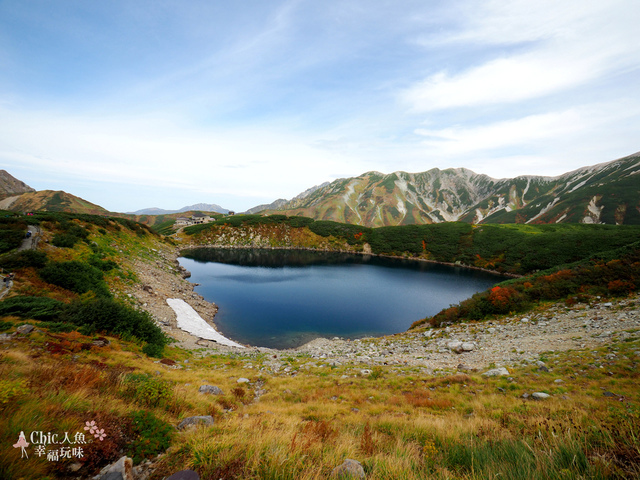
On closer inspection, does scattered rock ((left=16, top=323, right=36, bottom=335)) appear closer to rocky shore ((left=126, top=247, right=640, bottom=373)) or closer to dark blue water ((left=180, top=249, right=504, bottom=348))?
rocky shore ((left=126, top=247, right=640, bottom=373))

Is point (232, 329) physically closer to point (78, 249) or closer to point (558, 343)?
point (78, 249)

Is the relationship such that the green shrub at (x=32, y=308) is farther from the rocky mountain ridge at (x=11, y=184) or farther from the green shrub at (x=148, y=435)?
the rocky mountain ridge at (x=11, y=184)

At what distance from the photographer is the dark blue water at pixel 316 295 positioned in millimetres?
31047

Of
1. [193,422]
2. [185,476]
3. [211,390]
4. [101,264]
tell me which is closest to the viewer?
[185,476]

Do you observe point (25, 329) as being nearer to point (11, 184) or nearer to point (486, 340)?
point (486, 340)

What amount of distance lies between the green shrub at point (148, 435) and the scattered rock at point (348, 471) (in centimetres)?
327

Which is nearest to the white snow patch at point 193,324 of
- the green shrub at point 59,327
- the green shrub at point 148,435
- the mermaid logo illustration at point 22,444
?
the green shrub at point 59,327

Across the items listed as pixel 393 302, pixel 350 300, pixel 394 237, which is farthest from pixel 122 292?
pixel 394 237

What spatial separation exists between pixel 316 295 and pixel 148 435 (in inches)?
1651

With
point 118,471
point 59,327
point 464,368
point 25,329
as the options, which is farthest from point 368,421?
point 59,327

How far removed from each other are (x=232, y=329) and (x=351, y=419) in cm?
2583

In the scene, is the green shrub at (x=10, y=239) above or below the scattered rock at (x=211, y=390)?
above

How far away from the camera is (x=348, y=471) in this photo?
373 cm

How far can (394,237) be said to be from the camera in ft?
363
